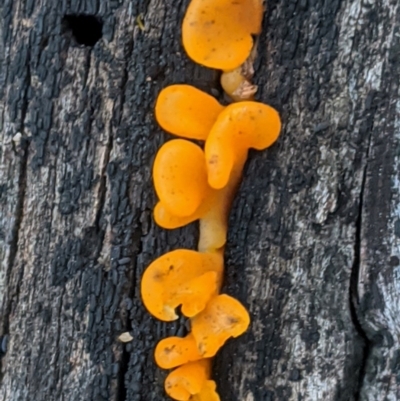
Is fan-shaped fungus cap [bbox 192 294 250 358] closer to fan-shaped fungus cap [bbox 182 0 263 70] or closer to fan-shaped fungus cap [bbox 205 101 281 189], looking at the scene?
fan-shaped fungus cap [bbox 205 101 281 189]

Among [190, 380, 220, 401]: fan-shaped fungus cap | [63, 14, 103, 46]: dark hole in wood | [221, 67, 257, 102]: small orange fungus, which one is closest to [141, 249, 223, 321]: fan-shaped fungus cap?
[190, 380, 220, 401]: fan-shaped fungus cap

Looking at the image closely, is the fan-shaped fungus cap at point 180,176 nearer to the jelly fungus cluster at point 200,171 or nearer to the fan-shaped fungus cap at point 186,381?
the jelly fungus cluster at point 200,171

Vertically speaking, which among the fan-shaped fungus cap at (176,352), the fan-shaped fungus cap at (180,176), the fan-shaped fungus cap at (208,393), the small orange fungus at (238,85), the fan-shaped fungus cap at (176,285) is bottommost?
the fan-shaped fungus cap at (208,393)

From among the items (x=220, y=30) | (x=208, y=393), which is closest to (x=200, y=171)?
(x=220, y=30)

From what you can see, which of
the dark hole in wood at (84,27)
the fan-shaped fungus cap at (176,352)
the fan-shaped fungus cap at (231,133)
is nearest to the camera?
the fan-shaped fungus cap at (231,133)

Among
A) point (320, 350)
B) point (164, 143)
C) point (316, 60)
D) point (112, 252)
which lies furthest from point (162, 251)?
point (316, 60)

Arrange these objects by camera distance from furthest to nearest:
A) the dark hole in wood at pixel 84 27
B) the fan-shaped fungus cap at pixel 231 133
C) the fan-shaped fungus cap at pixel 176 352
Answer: the dark hole in wood at pixel 84 27 → the fan-shaped fungus cap at pixel 176 352 → the fan-shaped fungus cap at pixel 231 133

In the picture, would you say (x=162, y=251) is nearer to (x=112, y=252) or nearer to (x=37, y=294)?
(x=112, y=252)

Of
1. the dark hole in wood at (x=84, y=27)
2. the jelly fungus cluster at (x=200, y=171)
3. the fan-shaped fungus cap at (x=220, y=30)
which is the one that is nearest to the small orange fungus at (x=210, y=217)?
the jelly fungus cluster at (x=200, y=171)
